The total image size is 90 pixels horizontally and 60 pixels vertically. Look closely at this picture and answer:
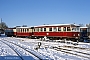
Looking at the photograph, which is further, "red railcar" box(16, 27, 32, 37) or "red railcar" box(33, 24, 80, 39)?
"red railcar" box(16, 27, 32, 37)

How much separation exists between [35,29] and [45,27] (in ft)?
13.7

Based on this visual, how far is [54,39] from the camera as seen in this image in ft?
102

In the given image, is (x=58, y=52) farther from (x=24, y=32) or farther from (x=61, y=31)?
(x=24, y=32)

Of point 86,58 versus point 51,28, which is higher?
point 51,28

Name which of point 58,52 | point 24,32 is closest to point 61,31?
point 58,52

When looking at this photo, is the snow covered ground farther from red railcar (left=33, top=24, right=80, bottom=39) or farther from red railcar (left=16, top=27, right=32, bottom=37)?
red railcar (left=16, top=27, right=32, bottom=37)

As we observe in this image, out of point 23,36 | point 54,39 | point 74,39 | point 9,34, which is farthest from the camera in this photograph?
point 9,34

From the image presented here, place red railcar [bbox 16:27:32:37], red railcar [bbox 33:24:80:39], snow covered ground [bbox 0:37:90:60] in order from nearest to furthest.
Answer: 1. snow covered ground [bbox 0:37:90:60]
2. red railcar [bbox 33:24:80:39]
3. red railcar [bbox 16:27:32:37]

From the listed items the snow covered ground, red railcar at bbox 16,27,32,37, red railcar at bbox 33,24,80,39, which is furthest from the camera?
red railcar at bbox 16,27,32,37

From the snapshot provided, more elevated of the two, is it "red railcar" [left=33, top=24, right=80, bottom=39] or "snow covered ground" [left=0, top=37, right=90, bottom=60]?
"red railcar" [left=33, top=24, right=80, bottom=39]

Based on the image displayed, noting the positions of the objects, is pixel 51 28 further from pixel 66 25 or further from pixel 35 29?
pixel 35 29

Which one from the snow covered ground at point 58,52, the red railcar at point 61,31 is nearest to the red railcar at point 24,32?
the red railcar at point 61,31

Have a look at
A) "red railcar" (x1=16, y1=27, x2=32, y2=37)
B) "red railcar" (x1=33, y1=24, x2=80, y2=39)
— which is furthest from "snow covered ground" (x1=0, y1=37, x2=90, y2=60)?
"red railcar" (x1=16, y1=27, x2=32, y2=37)

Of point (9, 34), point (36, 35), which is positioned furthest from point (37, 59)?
point (9, 34)
